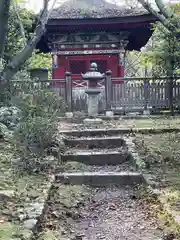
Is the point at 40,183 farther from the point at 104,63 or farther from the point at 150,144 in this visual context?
the point at 104,63

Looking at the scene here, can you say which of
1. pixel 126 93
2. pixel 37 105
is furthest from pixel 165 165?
pixel 126 93

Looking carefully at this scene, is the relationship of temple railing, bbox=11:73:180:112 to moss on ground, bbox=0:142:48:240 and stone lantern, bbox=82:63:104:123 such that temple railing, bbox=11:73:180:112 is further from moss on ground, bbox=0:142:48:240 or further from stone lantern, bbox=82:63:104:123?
moss on ground, bbox=0:142:48:240

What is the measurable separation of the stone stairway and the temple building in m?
7.72

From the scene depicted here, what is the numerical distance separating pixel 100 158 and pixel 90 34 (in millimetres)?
10876

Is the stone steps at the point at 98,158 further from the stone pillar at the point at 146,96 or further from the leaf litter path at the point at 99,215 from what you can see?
the stone pillar at the point at 146,96

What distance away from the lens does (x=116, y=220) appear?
15.0ft

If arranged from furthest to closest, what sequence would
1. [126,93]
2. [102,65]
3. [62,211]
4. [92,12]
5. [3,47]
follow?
1. [102,65]
2. [92,12]
3. [126,93]
4. [62,211]
5. [3,47]

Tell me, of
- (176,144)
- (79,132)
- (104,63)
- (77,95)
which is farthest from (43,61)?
(176,144)

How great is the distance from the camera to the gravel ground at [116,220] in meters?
4.07

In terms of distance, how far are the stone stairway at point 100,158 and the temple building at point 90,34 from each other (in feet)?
25.3

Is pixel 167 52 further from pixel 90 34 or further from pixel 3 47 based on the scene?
pixel 3 47

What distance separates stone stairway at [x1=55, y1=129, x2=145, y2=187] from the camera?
6191 millimetres

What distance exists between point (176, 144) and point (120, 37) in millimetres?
10210

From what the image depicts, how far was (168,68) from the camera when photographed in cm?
1525
